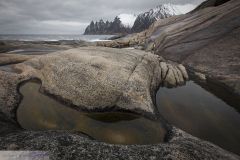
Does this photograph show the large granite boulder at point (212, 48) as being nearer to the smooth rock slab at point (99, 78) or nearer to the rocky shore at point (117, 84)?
the rocky shore at point (117, 84)

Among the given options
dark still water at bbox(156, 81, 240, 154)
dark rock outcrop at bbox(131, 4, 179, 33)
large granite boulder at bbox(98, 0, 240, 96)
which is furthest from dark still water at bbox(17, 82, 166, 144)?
dark rock outcrop at bbox(131, 4, 179, 33)

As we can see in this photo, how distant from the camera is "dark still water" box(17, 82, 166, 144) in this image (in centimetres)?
509

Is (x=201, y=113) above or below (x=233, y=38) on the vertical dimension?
below

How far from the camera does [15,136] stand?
4277mm

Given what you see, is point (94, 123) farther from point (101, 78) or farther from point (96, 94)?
point (101, 78)

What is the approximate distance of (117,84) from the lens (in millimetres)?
6859

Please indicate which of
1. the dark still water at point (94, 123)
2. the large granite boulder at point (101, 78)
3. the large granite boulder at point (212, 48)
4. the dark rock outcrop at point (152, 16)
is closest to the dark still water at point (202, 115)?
the large granite boulder at point (101, 78)

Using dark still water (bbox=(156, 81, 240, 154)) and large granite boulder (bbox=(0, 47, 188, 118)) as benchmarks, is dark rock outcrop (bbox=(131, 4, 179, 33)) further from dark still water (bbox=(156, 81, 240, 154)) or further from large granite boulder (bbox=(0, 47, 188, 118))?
dark still water (bbox=(156, 81, 240, 154))

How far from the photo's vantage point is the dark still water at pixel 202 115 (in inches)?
209

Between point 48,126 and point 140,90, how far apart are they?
316 centimetres

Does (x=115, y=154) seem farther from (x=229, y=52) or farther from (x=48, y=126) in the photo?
(x=229, y=52)

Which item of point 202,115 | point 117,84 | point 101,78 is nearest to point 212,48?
point 202,115

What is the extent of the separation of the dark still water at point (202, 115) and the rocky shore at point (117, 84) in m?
0.51

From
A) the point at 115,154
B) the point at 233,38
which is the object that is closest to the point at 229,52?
the point at 233,38
